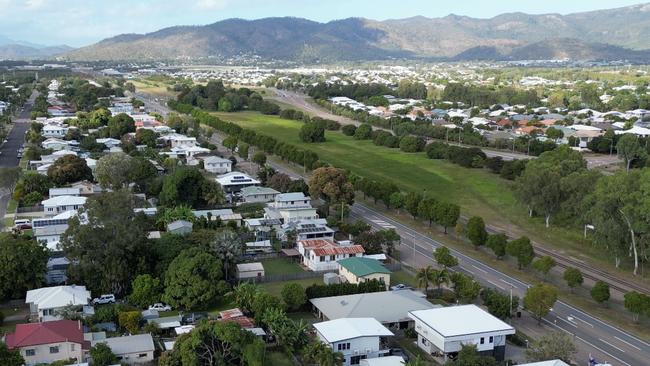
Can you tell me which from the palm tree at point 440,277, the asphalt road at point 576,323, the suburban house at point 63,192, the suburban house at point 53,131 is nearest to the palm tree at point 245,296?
the palm tree at point 440,277

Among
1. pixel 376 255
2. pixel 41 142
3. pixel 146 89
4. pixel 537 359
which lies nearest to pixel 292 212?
pixel 376 255

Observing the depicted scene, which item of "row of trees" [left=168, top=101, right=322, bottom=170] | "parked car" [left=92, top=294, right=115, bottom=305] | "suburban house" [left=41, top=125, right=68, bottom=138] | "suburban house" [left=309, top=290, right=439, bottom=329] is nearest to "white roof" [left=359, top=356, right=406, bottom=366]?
"suburban house" [left=309, top=290, right=439, bottom=329]

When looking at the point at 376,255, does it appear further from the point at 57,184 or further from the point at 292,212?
the point at 57,184

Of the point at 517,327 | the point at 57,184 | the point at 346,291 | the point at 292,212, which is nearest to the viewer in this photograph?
the point at 517,327

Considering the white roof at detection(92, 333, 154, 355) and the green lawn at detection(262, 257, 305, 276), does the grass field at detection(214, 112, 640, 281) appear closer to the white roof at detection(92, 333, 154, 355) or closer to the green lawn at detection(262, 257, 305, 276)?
the green lawn at detection(262, 257, 305, 276)

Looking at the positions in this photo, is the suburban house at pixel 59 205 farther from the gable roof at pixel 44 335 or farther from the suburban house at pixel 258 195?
the gable roof at pixel 44 335

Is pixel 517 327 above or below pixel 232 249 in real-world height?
below

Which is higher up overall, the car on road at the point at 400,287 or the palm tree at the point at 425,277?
the palm tree at the point at 425,277
